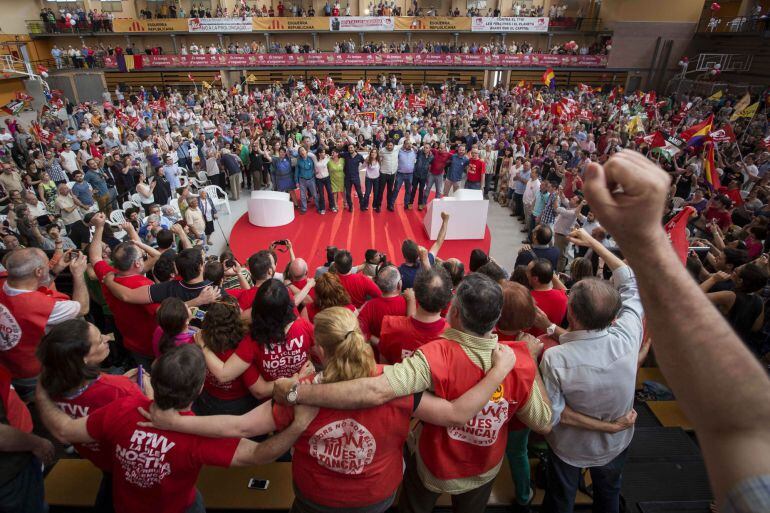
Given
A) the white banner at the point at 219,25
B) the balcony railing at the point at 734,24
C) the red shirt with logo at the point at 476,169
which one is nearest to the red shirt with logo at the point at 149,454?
the red shirt with logo at the point at 476,169

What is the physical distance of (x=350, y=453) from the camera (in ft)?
5.49

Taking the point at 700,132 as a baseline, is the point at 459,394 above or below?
above

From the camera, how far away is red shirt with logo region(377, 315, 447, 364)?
2396 mm

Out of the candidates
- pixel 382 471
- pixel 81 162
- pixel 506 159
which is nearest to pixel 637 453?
pixel 382 471

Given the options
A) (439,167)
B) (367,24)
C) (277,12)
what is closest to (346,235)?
(439,167)

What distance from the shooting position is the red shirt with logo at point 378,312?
3.10 meters

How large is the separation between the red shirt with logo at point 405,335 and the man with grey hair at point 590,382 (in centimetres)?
61

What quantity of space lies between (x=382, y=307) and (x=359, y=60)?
26.0 metres

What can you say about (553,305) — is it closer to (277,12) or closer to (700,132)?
(700,132)

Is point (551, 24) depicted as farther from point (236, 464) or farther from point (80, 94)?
point (236, 464)

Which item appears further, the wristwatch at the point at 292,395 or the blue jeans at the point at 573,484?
the blue jeans at the point at 573,484

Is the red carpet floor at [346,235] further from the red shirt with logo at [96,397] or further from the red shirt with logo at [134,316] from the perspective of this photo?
the red shirt with logo at [96,397]

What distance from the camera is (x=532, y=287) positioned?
3404mm

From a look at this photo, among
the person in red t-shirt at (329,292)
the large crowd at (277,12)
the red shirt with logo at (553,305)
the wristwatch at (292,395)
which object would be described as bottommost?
the red shirt with logo at (553,305)
